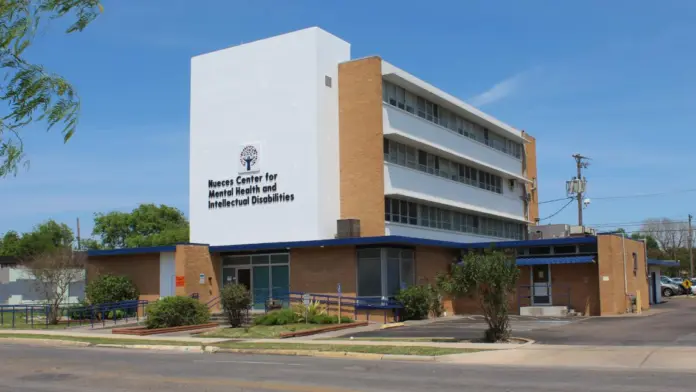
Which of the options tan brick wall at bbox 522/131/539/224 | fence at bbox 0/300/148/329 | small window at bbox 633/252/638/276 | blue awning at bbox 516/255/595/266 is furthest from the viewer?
tan brick wall at bbox 522/131/539/224

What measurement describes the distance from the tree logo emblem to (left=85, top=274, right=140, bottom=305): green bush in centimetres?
893

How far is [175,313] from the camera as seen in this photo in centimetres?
3058

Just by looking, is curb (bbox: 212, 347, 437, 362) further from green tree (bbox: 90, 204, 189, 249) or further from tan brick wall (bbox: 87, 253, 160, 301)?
green tree (bbox: 90, 204, 189, 249)

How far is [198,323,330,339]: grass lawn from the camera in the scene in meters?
26.7

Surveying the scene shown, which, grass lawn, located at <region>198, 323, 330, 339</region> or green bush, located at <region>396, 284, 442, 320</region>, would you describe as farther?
green bush, located at <region>396, 284, 442, 320</region>

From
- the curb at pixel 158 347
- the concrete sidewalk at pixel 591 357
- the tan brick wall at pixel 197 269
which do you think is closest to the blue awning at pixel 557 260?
the concrete sidewalk at pixel 591 357

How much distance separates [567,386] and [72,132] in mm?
9246

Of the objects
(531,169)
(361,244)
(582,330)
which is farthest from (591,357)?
(531,169)

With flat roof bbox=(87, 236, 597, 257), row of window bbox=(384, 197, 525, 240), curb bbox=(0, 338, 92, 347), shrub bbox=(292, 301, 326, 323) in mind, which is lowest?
curb bbox=(0, 338, 92, 347)

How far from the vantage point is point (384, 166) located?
121 feet

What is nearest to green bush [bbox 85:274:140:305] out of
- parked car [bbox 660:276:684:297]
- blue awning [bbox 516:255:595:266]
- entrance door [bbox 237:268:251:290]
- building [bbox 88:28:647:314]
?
building [bbox 88:28:647:314]

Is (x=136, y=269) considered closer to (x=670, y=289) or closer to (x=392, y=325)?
(x=392, y=325)

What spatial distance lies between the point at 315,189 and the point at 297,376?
21947 millimetres

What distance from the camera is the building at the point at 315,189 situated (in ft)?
116
